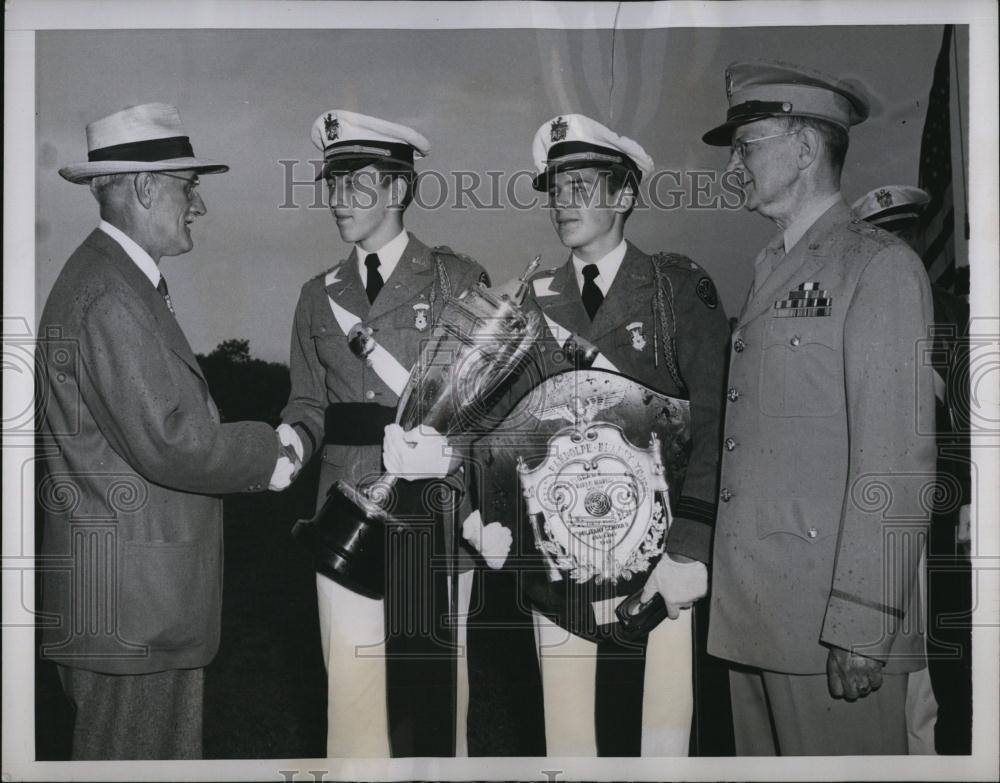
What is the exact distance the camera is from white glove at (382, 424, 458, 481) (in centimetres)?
357

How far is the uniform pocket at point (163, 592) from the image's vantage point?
356cm

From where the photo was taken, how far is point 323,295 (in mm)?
3635

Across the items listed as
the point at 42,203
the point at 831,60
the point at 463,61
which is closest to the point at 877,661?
the point at 831,60

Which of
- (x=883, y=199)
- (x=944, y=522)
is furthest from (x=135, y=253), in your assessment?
(x=944, y=522)

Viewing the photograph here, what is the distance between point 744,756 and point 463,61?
2.58 m

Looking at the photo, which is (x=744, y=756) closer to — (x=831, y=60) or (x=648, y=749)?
(x=648, y=749)

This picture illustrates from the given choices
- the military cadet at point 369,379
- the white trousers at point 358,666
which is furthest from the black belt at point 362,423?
the white trousers at point 358,666

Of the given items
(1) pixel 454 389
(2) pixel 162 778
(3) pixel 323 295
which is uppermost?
(3) pixel 323 295

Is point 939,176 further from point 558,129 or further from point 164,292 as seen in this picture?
point 164,292

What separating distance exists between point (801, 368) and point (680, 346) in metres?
0.41

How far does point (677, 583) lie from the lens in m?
3.58

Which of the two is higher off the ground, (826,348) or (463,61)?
(463,61)

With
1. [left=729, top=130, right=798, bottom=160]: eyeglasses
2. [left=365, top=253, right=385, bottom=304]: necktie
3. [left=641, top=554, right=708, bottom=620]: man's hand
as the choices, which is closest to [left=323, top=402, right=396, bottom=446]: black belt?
[left=365, top=253, right=385, bottom=304]: necktie

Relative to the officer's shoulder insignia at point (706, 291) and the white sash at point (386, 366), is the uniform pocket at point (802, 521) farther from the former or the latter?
the white sash at point (386, 366)
